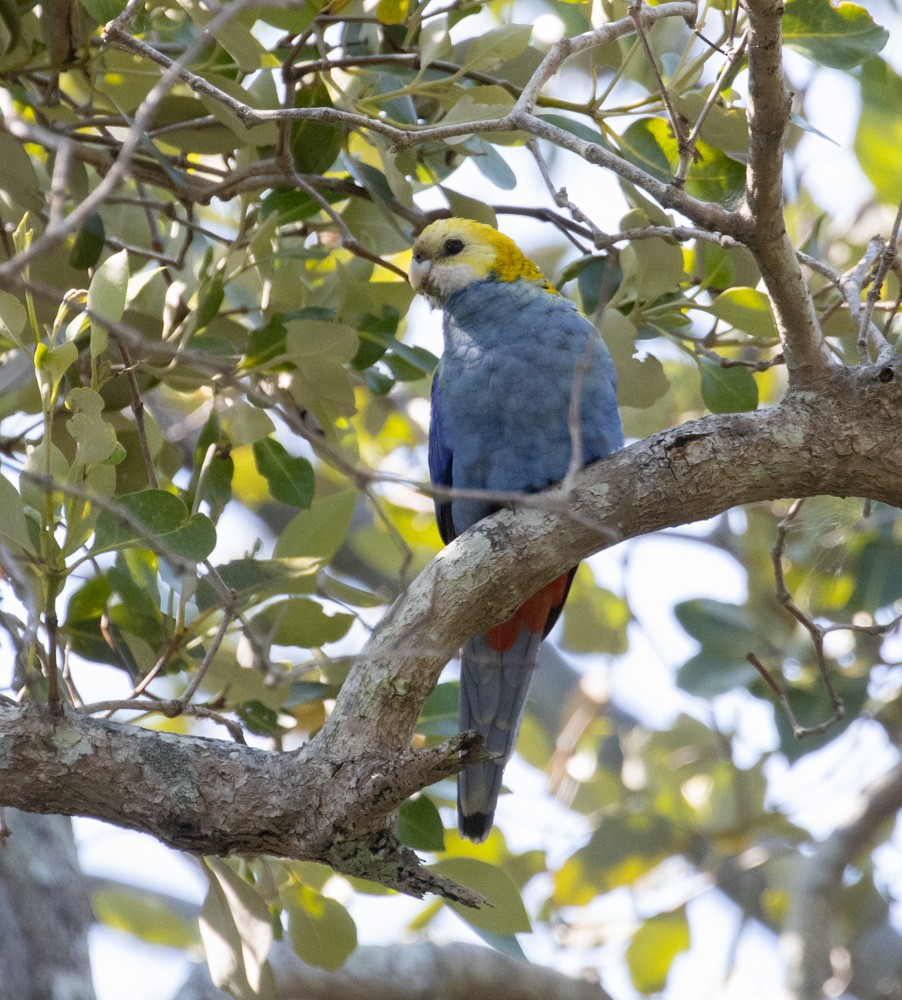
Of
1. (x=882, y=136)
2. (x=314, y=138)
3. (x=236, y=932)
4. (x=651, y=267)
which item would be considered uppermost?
(x=882, y=136)

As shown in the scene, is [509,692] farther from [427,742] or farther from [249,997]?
[249,997]

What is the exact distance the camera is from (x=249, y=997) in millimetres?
2652

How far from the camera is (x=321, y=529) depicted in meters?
2.67

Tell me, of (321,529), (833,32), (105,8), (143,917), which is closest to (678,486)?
(321,529)

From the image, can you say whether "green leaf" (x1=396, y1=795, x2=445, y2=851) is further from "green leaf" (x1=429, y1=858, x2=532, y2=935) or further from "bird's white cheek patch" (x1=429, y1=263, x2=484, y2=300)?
"bird's white cheek patch" (x1=429, y1=263, x2=484, y2=300)

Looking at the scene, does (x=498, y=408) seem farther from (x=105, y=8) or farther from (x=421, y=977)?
(x=421, y=977)

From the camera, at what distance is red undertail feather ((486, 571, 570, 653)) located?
340cm

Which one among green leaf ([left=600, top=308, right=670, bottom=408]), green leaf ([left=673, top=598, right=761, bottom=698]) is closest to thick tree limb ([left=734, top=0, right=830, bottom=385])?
green leaf ([left=600, top=308, right=670, bottom=408])

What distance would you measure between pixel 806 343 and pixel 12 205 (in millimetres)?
1893

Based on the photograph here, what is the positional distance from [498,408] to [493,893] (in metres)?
1.30

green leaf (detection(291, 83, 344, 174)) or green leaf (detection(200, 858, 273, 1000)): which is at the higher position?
green leaf (detection(291, 83, 344, 174))

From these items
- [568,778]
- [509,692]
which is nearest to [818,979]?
[568,778]

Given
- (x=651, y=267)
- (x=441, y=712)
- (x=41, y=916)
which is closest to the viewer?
(x=651, y=267)

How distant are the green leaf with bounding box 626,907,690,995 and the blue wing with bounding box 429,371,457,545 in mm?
2082
